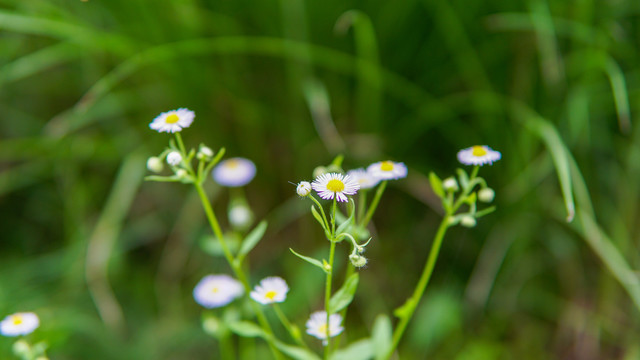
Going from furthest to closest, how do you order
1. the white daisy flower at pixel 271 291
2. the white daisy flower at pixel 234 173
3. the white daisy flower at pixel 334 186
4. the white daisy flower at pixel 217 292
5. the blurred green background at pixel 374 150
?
the blurred green background at pixel 374 150 → the white daisy flower at pixel 234 173 → the white daisy flower at pixel 217 292 → the white daisy flower at pixel 271 291 → the white daisy flower at pixel 334 186

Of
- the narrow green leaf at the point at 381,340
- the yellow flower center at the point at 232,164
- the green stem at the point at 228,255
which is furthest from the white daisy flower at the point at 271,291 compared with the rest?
the yellow flower center at the point at 232,164

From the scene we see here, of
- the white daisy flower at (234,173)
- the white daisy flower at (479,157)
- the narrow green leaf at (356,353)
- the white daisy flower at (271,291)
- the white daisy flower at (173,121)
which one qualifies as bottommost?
the narrow green leaf at (356,353)

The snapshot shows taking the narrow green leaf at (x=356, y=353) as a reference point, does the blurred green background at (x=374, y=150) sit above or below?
above

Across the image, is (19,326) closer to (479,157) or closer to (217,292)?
(217,292)

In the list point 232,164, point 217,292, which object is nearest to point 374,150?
point 232,164

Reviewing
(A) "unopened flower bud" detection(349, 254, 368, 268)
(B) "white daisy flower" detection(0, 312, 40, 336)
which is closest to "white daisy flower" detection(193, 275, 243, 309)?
(B) "white daisy flower" detection(0, 312, 40, 336)

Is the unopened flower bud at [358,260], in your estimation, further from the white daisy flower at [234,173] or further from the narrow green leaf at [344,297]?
A: the white daisy flower at [234,173]

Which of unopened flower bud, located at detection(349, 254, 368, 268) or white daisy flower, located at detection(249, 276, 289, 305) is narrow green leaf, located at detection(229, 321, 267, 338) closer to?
white daisy flower, located at detection(249, 276, 289, 305)

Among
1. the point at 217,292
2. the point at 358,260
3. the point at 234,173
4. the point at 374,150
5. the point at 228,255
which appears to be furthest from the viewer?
the point at 374,150
